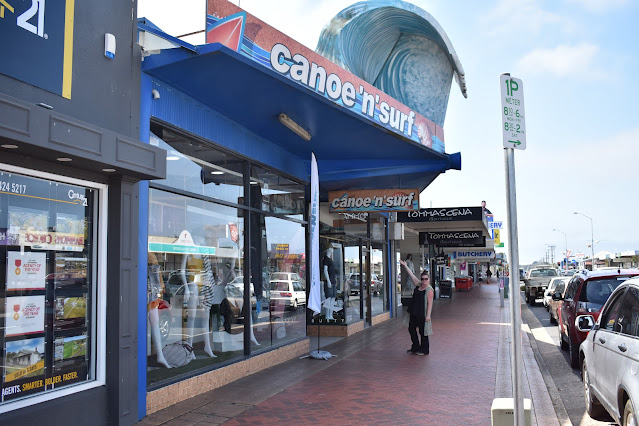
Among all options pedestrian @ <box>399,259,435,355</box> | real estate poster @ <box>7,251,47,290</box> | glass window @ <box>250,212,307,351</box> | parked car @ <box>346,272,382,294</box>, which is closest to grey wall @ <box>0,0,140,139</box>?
real estate poster @ <box>7,251,47,290</box>

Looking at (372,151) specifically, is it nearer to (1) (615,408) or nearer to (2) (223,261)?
(2) (223,261)

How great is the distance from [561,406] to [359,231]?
9.04 meters

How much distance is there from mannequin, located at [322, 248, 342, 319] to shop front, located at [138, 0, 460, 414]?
1974 millimetres

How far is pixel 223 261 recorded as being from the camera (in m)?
8.52

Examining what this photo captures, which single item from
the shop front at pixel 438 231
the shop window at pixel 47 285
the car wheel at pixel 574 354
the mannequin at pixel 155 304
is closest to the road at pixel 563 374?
the car wheel at pixel 574 354

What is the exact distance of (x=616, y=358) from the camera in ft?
16.0

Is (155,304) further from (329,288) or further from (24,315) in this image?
(329,288)

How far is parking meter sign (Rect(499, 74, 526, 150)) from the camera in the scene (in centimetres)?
434

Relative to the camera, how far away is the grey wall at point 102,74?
548 centimetres

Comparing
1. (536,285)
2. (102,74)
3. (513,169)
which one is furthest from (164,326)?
(536,285)

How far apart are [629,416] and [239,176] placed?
637cm

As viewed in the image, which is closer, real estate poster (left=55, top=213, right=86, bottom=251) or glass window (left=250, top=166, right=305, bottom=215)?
real estate poster (left=55, top=213, right=86, bottom=251)

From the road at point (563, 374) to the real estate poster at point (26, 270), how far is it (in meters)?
6.18

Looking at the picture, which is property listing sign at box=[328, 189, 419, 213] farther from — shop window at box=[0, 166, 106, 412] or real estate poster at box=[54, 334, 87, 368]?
real estate poster at box=[54, 334, 87, 368]
